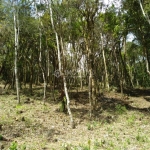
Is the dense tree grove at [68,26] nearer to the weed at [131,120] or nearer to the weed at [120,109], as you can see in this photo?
the weed at [120,109]

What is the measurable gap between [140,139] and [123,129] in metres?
1.99

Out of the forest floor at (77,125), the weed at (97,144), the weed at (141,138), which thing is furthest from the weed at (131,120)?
the weed at (97,144)

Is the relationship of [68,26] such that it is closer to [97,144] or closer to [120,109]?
[120,109]

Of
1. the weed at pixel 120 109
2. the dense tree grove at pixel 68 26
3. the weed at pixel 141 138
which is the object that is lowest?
the weed at pixel 141 138

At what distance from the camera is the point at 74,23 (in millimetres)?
18453

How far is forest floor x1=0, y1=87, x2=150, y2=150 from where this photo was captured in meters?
9.54

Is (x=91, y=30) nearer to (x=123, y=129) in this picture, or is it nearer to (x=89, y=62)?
(x=89, y=62)

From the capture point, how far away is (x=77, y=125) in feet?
43.2

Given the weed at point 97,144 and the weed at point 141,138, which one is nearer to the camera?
the weed at point 97,144

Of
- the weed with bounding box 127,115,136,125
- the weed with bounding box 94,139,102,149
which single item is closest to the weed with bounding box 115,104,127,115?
the weed with bounding box 127,115,136,125

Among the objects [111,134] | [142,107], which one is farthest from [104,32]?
[111,134]

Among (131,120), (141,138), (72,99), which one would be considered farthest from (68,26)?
(141,138)

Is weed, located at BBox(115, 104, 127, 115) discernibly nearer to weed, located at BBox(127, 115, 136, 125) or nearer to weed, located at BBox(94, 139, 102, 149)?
weed, located at BBox(127, 115, 136, 125)

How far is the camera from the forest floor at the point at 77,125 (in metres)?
9.54
